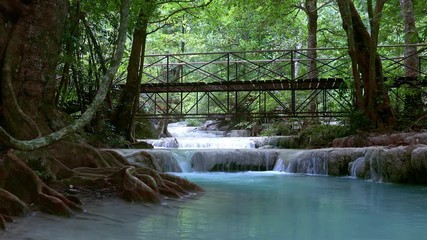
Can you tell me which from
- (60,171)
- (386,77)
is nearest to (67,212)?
(60,171)

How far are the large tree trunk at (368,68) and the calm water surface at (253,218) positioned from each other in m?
3.75

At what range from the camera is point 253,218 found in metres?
4.39

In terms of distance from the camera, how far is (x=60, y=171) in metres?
5.00

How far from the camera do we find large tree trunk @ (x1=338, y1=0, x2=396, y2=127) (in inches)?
388

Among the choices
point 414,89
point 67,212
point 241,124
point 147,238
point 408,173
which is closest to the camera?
point 147,238

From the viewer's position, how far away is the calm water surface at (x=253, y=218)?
142 inches

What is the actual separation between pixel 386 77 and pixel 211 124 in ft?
36.9

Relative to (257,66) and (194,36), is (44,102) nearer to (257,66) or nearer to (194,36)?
(257,66)

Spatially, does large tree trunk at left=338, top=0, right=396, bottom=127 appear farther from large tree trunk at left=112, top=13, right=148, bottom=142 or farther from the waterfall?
large tree trunk at left=112, top=13, right=148, bottom=142

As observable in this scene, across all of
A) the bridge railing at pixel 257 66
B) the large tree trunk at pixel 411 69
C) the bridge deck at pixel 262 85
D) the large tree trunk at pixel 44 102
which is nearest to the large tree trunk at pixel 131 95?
the bridge deck at pixel 262 85

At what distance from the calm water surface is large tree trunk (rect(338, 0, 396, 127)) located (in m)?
3.75

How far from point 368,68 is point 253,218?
7231mm

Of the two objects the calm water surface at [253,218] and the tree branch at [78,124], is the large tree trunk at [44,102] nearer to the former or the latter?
the tree branch at [78,124]

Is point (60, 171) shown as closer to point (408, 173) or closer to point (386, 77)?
point (408, 173)
